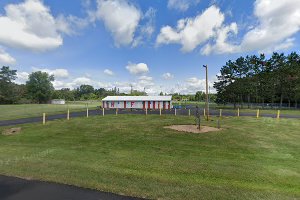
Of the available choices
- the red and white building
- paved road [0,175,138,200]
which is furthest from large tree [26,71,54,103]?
paved road [0,175,138,200]

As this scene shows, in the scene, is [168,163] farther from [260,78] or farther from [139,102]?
[260,78]

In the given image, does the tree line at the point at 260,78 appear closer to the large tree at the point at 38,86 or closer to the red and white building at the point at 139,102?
the red and white building at the point at 139,102

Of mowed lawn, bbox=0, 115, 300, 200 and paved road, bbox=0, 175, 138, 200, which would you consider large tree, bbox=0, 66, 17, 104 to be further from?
paved road, bbox=0, 175, 138, 200

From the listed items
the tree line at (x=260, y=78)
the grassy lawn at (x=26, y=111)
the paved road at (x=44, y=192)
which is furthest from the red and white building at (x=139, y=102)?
the paved road at (x=44, y=192)

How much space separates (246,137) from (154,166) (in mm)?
6991

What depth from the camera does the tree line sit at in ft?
160

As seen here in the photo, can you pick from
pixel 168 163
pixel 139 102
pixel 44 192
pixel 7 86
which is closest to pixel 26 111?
pixel 139 102

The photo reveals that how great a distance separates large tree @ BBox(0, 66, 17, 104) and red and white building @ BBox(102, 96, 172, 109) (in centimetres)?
4447

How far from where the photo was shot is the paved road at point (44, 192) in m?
5.05

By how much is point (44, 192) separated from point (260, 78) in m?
56.6

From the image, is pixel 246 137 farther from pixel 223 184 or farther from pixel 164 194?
pixel 164 194

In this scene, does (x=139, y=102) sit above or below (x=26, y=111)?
above

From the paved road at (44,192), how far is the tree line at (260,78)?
4899 centimetres

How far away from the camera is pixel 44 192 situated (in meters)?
5.33
